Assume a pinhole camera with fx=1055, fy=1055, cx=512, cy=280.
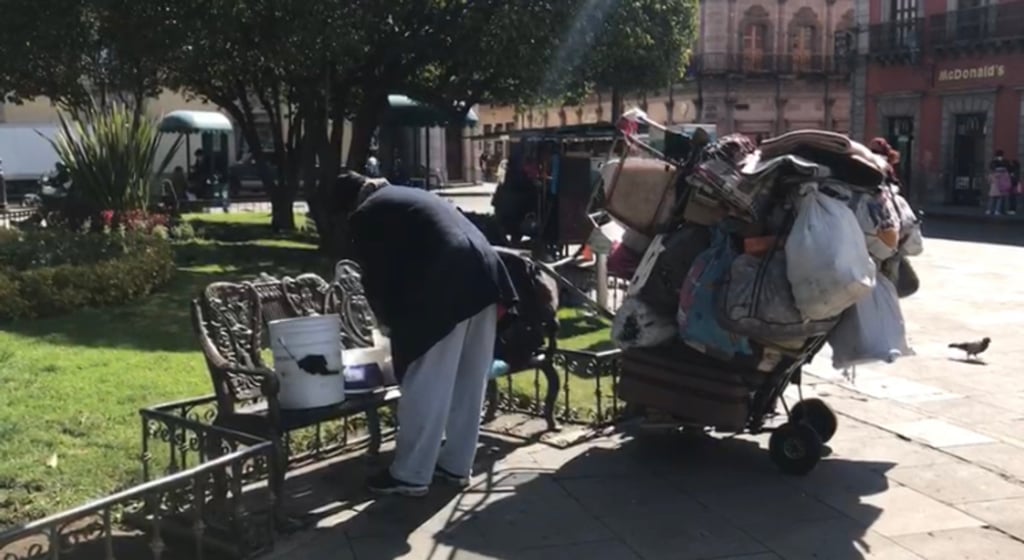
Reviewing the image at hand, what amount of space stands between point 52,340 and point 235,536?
4505mm

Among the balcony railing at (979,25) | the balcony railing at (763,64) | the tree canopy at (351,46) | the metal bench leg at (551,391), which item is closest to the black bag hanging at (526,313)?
the metal bench leg at (551,391)

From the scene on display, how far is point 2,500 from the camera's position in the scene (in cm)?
484

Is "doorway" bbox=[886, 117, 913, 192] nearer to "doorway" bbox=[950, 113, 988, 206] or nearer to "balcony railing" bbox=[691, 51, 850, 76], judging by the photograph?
"doorway" bbox=[950, 113, 988, 206]

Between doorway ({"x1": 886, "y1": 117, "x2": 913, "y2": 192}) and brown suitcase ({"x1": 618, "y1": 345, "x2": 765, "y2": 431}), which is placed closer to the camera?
brown suitcase ({"x1": 618, "y1": 345, "x2": 765, "y2": 431})

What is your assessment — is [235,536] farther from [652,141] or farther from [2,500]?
[652,141]

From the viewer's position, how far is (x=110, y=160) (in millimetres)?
12211

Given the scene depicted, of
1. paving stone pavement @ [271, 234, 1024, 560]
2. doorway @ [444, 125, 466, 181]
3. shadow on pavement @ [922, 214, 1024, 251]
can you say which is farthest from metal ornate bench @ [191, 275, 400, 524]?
doorway @ [444, 125, 466, 181]

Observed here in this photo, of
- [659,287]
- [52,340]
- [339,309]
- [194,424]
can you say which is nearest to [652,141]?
[659,287]

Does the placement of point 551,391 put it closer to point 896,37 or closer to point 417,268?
point 417,268

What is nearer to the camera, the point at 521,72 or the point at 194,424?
the point at 194,424

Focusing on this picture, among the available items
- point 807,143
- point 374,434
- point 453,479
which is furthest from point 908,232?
point 374,434

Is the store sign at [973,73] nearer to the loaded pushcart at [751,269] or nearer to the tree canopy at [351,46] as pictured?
the tree canopy at [351,46]

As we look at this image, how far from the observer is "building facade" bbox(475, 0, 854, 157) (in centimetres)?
4647

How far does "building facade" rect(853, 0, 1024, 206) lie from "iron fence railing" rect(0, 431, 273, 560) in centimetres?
3048
